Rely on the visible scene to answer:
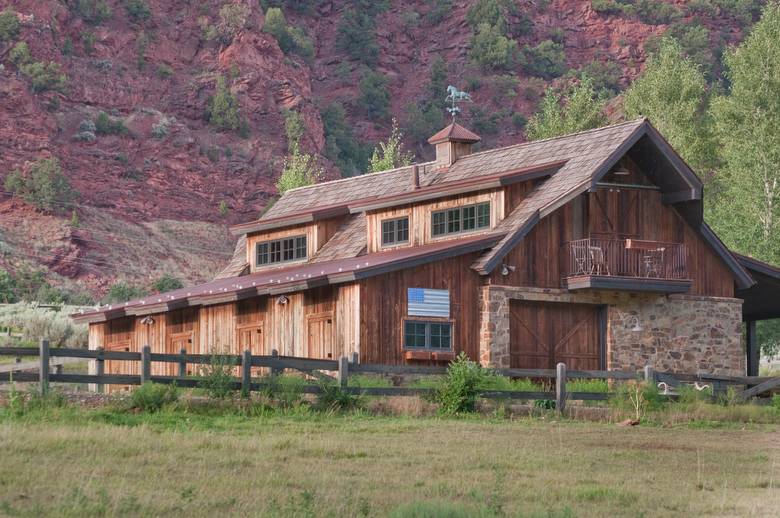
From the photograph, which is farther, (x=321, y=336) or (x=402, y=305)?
(x=321, y=336)

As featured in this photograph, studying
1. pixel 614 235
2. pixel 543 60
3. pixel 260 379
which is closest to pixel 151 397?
pixel 260 379

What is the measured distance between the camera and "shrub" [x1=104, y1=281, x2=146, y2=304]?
85.2m

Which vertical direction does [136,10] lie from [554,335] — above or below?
above

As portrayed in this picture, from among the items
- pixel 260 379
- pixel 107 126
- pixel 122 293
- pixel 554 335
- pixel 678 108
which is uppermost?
pixel 107 126

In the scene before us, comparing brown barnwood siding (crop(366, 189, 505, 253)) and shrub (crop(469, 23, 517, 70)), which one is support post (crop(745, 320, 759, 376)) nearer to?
brown barnwood siding (crop(366, 189, 505, 253))

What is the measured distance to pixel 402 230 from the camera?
4397 centimetres

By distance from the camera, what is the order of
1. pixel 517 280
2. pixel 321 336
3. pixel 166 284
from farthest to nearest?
1. pixel 166 284
2. pixel 517 280
3. pixel 321 336

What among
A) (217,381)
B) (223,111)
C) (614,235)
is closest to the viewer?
(217,381)

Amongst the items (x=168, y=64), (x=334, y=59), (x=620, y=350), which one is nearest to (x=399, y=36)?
(x=334, y=59)

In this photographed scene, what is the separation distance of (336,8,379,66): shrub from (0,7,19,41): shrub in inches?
1603

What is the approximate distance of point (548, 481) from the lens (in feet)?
73.9

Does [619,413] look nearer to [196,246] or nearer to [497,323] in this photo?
[497,323]

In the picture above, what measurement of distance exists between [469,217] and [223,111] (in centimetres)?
7569

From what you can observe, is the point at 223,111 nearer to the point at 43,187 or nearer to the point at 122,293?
the point at 43,187
